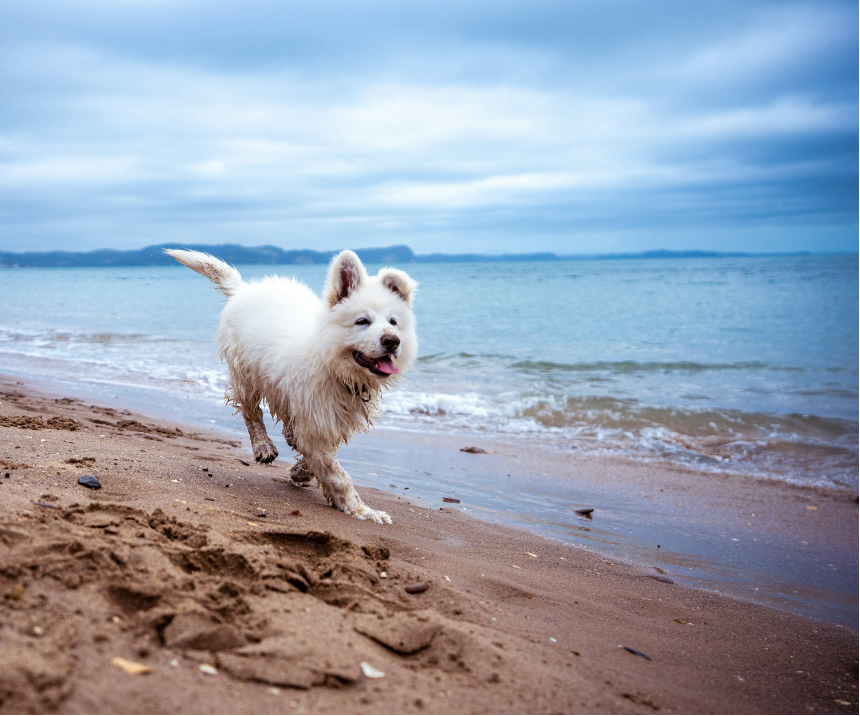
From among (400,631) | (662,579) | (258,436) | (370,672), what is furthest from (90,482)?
(662,579)

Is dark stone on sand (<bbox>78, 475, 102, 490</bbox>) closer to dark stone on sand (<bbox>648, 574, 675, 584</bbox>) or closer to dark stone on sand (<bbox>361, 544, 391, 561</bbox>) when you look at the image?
dark stone on sand (<bbox>361, 544, 391, 561</bbox>)

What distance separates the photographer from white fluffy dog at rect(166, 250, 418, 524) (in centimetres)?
466

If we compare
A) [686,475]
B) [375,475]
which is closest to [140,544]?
A: [375,475]

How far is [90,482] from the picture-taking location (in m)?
3.86

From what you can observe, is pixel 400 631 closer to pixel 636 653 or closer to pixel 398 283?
pixel 636 653

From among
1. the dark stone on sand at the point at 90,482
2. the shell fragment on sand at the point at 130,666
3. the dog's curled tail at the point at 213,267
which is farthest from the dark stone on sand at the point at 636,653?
the dog's curled tail at the point at 213,267

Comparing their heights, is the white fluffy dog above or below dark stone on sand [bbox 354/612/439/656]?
above

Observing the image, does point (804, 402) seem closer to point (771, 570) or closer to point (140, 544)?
point (771, 570)

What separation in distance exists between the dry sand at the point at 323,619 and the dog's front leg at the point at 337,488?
0.13 metres

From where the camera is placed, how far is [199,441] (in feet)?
23.4

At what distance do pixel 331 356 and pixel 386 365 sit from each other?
0.40 meters

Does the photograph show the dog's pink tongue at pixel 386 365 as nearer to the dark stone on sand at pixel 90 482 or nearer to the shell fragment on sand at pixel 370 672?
the dark stone on sand at pixel 90 482

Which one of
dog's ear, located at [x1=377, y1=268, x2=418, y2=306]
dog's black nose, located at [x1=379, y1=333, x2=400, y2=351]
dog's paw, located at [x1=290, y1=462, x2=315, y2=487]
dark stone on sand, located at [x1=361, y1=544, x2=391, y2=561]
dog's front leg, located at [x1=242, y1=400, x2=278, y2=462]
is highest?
dog's ear, located at [x1=377, y1=268, x2=418, y2=306]

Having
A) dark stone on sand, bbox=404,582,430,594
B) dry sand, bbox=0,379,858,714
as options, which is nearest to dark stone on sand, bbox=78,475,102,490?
dry sand, bbox=0,379,858,714
